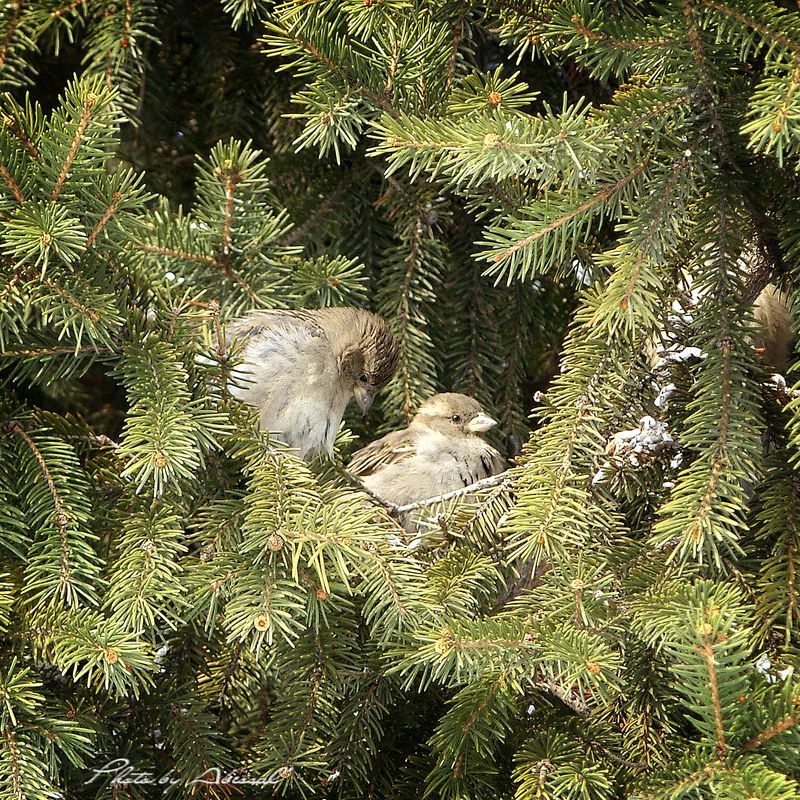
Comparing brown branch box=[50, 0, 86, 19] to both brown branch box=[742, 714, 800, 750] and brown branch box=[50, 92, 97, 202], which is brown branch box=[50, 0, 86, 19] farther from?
brown branch box=[742, 714, 800, 750]

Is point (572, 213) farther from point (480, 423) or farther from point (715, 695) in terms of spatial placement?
point (480, 423)

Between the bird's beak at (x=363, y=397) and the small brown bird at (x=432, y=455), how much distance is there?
0.21m

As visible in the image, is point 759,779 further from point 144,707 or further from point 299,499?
point 144,707

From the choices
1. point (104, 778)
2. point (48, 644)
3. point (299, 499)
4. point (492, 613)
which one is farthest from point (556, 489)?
point (104, 778)

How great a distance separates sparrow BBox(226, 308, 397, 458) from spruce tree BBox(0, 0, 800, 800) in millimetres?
453

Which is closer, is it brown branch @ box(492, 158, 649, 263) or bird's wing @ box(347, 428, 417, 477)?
brown branch @ box(492, 158, 649, 263)

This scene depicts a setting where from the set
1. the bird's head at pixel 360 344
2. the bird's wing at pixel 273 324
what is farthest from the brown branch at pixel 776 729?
the bird's head at pixel 360 344

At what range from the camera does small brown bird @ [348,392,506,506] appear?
13.5ft

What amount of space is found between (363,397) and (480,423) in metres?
0.48

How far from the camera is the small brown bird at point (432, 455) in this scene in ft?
13.5

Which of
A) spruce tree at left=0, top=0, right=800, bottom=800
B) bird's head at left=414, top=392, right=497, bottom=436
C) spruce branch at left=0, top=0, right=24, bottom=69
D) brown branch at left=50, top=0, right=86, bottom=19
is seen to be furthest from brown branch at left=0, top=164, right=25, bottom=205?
bird's head at left=414, top=392, right=497, bottom=436

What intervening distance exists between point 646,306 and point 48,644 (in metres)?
1.57

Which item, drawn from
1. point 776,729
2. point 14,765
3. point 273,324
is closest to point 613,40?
point 776,729

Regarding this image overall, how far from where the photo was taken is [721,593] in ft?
6.95
